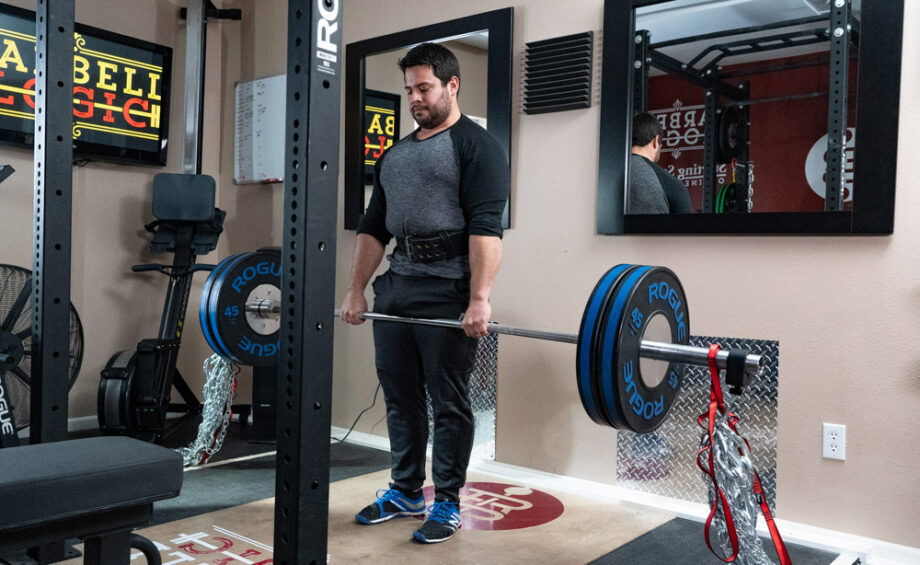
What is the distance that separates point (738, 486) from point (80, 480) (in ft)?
4.03

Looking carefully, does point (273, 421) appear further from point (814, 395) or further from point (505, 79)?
point (814, 395)

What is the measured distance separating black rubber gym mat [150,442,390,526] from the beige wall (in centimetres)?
35

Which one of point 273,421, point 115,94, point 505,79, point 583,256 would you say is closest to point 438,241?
point 583,256

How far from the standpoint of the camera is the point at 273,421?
3.78 metres

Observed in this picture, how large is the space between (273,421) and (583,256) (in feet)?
5.64

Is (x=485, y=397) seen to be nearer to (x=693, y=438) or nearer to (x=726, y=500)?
(x=693, y=438)

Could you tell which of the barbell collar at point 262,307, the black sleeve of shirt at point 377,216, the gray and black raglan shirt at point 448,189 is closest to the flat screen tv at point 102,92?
the barbell collar at point 262,307

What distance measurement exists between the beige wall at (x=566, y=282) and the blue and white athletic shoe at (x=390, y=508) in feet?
2.38

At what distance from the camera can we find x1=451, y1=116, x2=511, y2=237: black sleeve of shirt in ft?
8.10

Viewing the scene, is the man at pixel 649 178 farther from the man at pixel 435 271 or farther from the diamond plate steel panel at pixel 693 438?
the man at pixel 435 271

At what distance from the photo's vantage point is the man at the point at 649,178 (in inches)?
115

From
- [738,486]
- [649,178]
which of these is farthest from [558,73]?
[738,486]

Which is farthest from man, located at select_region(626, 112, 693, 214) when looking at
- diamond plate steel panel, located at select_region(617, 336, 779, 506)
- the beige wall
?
diamond plate steel panel, located at select_region(617, 336, 779, 506)

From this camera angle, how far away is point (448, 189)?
2555 millimetres
